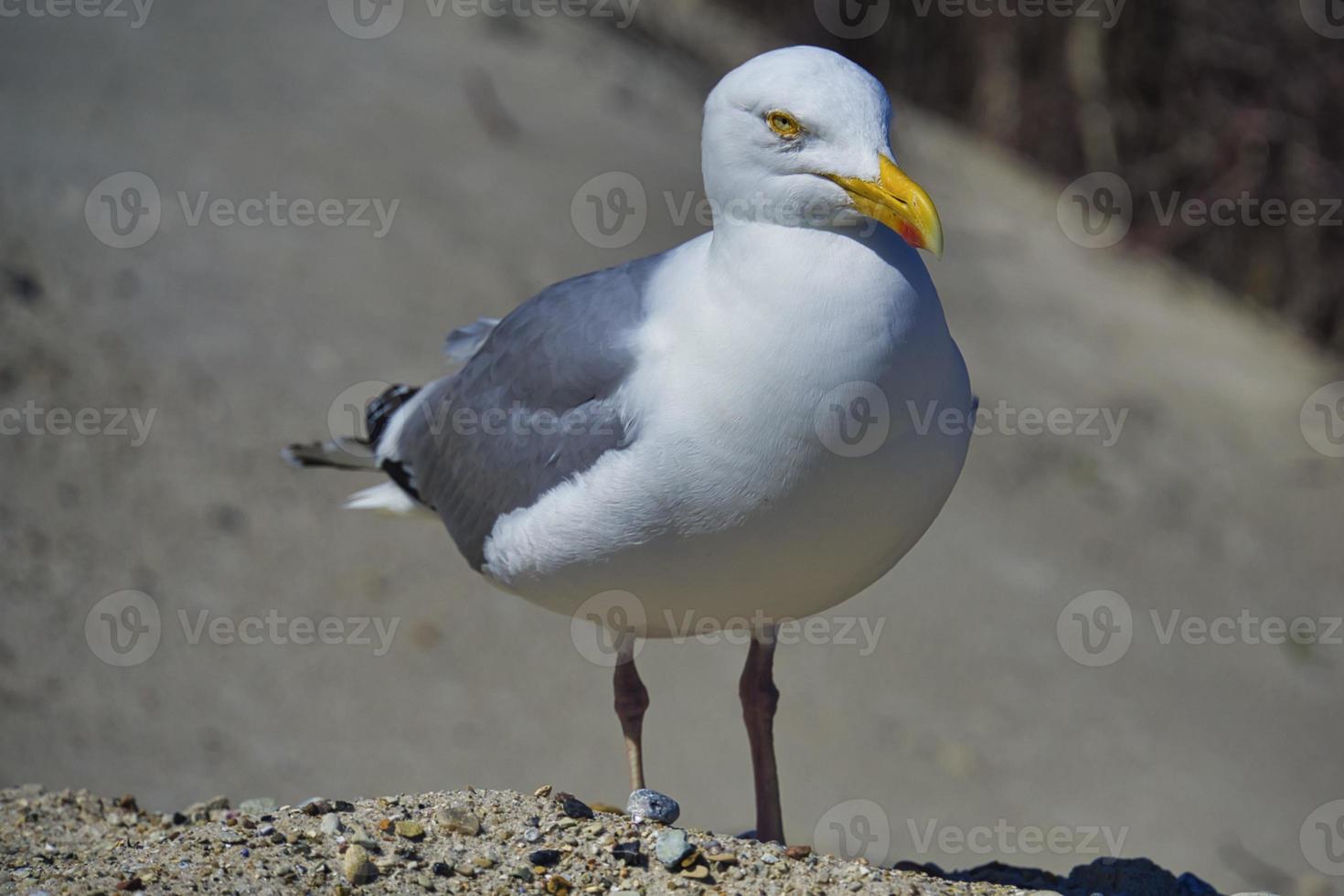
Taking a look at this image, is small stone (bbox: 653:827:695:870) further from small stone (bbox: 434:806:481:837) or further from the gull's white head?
the gull's white head

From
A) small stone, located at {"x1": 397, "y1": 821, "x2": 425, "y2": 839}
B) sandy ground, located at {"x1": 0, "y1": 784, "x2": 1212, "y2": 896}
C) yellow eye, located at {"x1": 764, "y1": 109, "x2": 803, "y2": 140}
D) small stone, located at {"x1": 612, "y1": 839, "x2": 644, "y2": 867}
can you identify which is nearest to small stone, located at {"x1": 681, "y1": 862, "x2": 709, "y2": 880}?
sandy ground, located at {"x1": 0, "y1": 784, "x2": 1212, "y2": 896}

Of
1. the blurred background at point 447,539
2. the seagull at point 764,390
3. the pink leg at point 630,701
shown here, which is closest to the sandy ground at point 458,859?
the seagull at point 764,390

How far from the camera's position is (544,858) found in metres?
3.78

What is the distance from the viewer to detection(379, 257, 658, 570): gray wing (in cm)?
436

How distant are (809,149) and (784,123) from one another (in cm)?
11

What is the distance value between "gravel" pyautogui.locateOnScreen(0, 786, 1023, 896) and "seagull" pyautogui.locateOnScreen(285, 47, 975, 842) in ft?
2.33

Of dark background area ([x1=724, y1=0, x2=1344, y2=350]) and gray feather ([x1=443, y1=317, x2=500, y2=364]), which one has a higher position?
dark background area ([x1=724, y1=0, x2=1344, y2=350])

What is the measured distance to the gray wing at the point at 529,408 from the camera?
4363 millimetres

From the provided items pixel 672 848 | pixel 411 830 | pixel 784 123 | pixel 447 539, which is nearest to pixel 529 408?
pixel 784 123

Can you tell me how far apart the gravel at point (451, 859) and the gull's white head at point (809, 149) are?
5.26 ft

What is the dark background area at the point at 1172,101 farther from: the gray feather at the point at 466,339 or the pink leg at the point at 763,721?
the pink leg at the point at 763,721

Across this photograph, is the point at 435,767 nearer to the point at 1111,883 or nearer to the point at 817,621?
the point at 817,621

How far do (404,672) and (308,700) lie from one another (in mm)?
553

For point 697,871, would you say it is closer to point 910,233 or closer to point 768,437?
point 768,437
